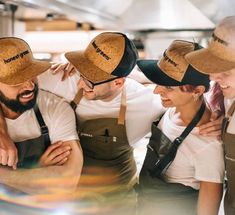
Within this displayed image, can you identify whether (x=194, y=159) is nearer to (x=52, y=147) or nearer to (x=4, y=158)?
(x=52, y=147)

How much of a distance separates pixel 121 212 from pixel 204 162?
501 millimetres

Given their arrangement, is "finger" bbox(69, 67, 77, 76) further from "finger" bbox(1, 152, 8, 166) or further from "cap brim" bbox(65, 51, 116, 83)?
"finger" bbox(1, 152, 8, 166)

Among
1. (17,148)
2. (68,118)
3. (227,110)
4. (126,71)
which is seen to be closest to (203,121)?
(227,110)

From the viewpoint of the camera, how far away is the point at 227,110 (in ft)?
4.07

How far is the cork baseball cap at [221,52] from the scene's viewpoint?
3.62 ft

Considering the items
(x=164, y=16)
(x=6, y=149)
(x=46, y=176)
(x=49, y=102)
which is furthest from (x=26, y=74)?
Result: (x=164, y=16)

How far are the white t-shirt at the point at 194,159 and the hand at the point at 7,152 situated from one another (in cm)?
53

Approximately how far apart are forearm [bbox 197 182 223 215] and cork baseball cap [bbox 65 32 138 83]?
1.61ft

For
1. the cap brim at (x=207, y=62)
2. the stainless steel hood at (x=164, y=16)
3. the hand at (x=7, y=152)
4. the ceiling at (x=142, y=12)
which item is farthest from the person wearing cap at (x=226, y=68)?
the stainless steel hood at (x=164, y=16)

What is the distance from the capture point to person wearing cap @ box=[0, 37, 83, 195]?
1.36m

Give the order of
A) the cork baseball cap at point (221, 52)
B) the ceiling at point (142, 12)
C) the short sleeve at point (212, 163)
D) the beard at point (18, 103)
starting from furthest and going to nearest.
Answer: the ceiling at point (142, 12), the beard at point (18, 103), the short sleeve at point (212, 163), the cork baseball cap at point (221, 52)

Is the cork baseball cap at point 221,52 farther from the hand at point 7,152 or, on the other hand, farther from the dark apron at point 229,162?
the hand at point 7,152

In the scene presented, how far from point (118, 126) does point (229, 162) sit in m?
0.47

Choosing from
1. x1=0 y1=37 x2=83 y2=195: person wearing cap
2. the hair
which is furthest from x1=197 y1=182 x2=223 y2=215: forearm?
x1=0 y1=37 x2=83 y2=195: person wearing cap
